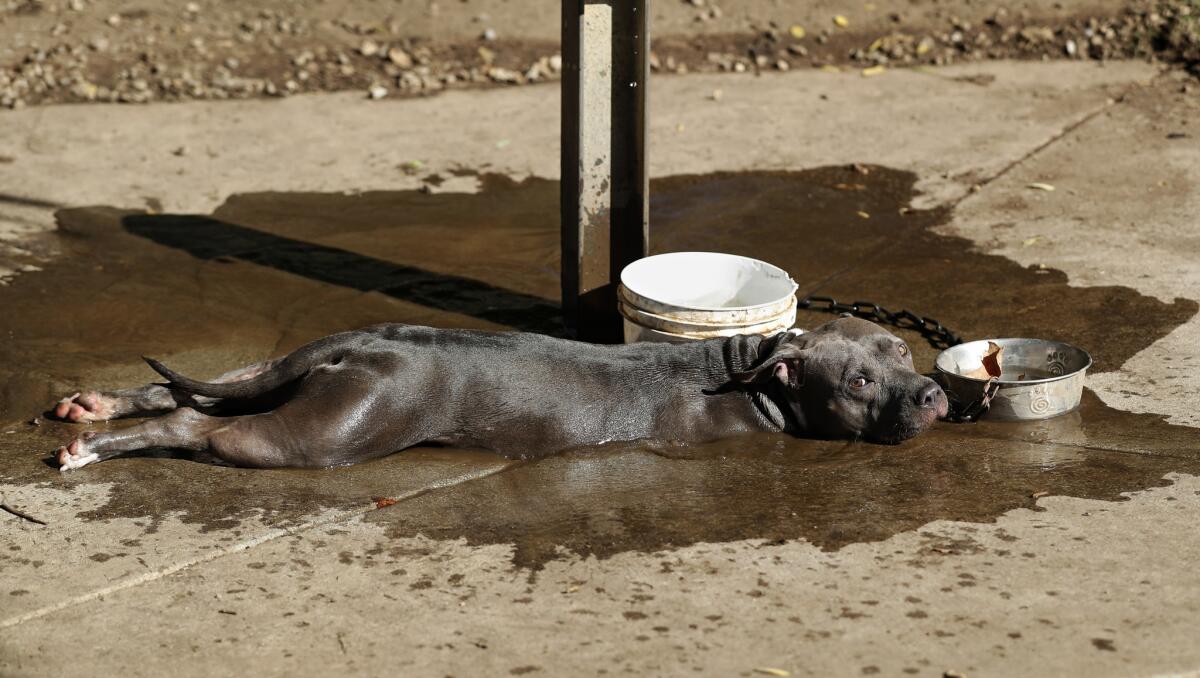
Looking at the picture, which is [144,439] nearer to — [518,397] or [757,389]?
[518,397]

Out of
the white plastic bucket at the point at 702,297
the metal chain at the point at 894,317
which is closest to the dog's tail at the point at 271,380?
the white plastic bucket at the point at 702,297

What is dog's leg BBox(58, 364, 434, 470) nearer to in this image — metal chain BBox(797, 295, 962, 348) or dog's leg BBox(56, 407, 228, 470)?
dog's leg BBox(56, 407, 228, 470)

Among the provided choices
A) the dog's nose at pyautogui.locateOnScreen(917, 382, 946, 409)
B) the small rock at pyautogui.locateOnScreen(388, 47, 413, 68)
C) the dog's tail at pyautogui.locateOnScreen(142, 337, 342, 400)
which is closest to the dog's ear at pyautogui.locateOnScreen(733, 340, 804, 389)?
the dog's nose at pyautogui.locateOnScreen(917, 382, 946, 409)

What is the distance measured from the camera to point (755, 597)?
4645mm

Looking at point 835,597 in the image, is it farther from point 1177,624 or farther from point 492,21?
point 492,21

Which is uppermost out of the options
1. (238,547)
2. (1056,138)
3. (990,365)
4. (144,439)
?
(1056,138)

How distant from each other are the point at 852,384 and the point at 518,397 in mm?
1355

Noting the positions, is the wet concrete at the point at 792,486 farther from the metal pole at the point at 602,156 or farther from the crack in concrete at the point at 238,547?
the metal pole at the point at 602,156

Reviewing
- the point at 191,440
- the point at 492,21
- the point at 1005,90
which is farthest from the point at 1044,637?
the point at 492,21

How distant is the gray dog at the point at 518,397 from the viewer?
18.5ft

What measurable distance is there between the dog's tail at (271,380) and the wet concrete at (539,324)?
1.01 feet

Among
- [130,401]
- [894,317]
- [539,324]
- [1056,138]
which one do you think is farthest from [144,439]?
[1056,138]

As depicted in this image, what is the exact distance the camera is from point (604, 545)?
5.03 m

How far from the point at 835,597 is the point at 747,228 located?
4051 millimetres
